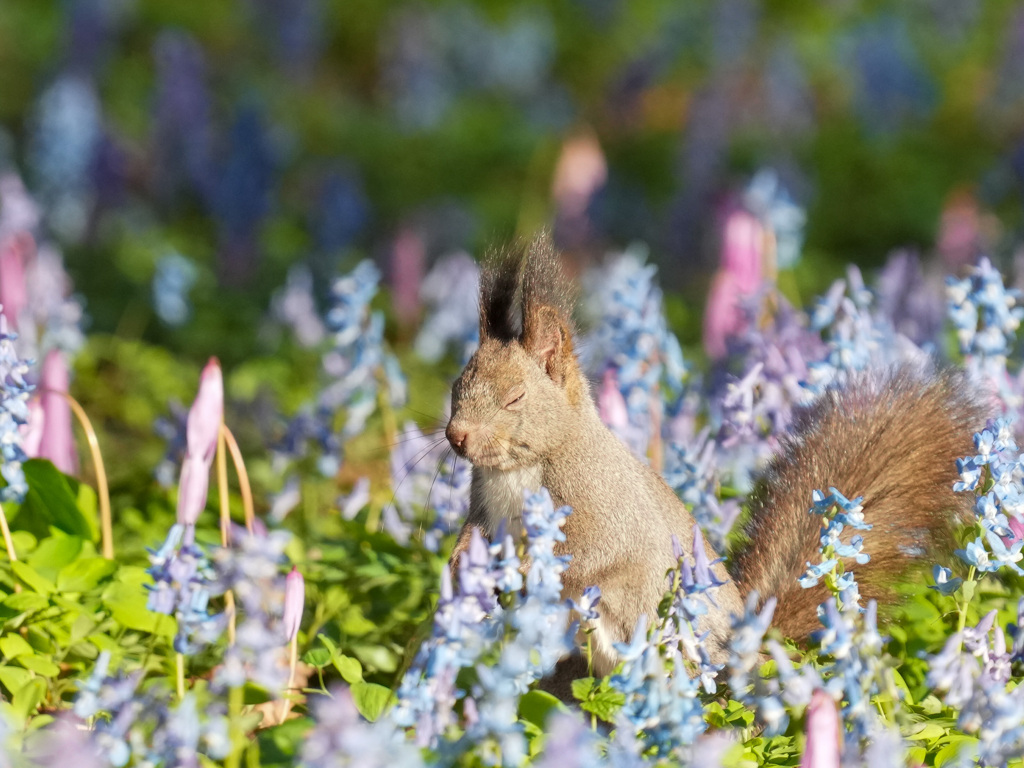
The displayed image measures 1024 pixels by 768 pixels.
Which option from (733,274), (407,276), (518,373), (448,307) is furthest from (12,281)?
(518,373)

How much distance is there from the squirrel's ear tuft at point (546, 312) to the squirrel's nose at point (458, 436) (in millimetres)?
221

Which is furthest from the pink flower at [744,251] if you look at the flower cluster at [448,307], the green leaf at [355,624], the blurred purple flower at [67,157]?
the blurred purple flower at [67,157]

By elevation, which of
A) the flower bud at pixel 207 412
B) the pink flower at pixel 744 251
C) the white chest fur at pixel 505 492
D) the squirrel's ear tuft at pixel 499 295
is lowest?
the white chest fur at pixel 505 492

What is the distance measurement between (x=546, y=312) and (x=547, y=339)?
0.05 m

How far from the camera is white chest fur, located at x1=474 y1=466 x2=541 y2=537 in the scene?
247 centimetres

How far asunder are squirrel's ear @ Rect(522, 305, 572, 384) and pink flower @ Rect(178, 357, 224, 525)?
22.6 inches

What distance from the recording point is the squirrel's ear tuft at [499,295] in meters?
2.51

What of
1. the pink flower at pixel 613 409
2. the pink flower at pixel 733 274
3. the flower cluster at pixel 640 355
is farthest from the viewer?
the pink flower at pixel 733 274

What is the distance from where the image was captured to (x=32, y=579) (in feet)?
8.02

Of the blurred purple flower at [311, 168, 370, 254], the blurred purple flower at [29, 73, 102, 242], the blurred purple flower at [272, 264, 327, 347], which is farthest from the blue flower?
the blurred purple flower at [29, 73, 102, 242]

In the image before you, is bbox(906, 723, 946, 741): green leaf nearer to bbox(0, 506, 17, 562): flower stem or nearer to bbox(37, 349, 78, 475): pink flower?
bbox(0, 506, 17, 562): flower stem

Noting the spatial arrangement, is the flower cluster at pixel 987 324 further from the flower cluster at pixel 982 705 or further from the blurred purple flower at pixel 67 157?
the blurred purple flower at pixel 67 157

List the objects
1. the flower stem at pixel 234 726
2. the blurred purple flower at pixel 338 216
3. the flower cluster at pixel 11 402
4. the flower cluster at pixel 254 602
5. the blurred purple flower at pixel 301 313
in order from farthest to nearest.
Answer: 1. the blurred purple flower at pixel 338 216
2. the blurred purple flower at pixel 301 313
3. the flower cluster at pixel 11 402
4. the flower stem at pixel 234 726
5. the flower cluster at pixel 254 602

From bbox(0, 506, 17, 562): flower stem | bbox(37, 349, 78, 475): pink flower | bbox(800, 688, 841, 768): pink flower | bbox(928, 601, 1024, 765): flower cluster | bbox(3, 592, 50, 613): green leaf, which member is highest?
bbox(37, 349, 78, 475): pink flower
